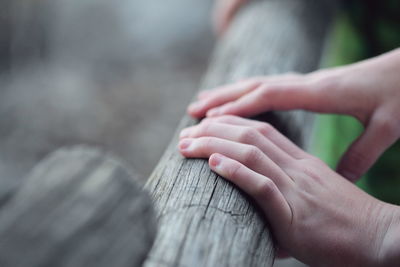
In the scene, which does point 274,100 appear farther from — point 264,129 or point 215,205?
point 215,205

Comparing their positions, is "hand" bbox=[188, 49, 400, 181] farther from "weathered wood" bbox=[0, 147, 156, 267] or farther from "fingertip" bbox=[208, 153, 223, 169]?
"weathered wood" bbox=[0, 147, 156, 267]

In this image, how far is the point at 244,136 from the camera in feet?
2.32

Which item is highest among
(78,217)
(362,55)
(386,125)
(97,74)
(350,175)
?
(78,217)

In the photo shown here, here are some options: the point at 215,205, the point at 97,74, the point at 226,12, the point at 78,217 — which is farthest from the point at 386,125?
the point at 97,74

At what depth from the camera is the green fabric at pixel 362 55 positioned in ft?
4.71

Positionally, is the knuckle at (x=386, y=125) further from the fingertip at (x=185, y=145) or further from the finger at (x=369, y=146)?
the fingertip at (x=185, y=145)

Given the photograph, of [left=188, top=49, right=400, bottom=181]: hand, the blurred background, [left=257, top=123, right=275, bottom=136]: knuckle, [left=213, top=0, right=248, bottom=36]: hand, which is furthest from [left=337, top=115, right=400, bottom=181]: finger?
the blurred background

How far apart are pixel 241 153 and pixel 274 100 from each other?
22 centimetres

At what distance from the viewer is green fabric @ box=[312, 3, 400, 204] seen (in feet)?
4.71

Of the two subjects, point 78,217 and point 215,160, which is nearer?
point 78,217

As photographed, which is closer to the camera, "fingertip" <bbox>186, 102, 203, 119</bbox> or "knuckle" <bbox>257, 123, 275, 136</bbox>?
"knuckle" <bbox>257, 123, 275, 136</bbox>

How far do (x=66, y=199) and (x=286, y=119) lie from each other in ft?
1.72

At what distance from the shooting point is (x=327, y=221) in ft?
2.12

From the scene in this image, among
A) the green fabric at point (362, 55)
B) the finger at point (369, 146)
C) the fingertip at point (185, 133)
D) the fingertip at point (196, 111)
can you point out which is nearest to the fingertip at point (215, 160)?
the fingertip at point (185, 133)
